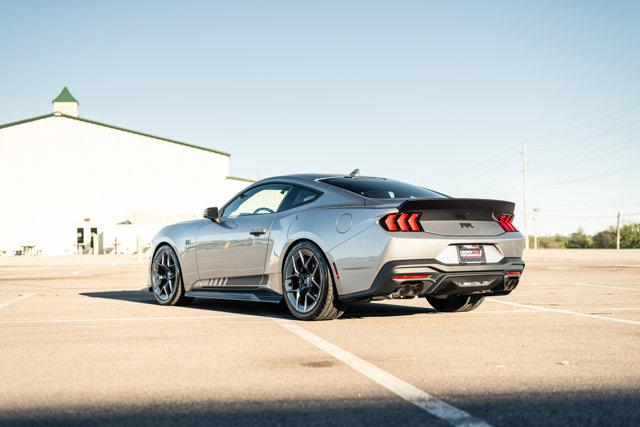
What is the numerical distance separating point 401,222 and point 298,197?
139 cm

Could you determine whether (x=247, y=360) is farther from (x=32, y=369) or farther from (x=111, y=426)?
(x=111, y=426)

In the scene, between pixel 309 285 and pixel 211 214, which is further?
pixel 211 214

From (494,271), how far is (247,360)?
311cm

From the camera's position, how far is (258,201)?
8.62 metres

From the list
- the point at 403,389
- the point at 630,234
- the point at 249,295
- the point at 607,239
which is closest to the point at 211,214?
the point at 249,295

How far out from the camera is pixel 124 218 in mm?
49500

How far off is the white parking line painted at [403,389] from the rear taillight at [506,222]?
250 cm

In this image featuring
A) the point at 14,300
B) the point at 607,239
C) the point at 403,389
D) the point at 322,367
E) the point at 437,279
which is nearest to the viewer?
the point at 403,389

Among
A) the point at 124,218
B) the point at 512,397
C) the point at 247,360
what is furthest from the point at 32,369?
the point at 124,218

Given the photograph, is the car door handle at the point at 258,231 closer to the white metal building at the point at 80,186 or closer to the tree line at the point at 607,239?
the white metal building at the point at 80,186

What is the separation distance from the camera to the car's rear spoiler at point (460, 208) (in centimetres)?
702

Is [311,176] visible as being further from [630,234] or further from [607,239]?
[607,239]

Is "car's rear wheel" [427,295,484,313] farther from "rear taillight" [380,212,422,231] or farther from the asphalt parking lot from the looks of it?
"rear taillight" [380,212,422,231]

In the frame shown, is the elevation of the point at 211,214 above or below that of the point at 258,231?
above
